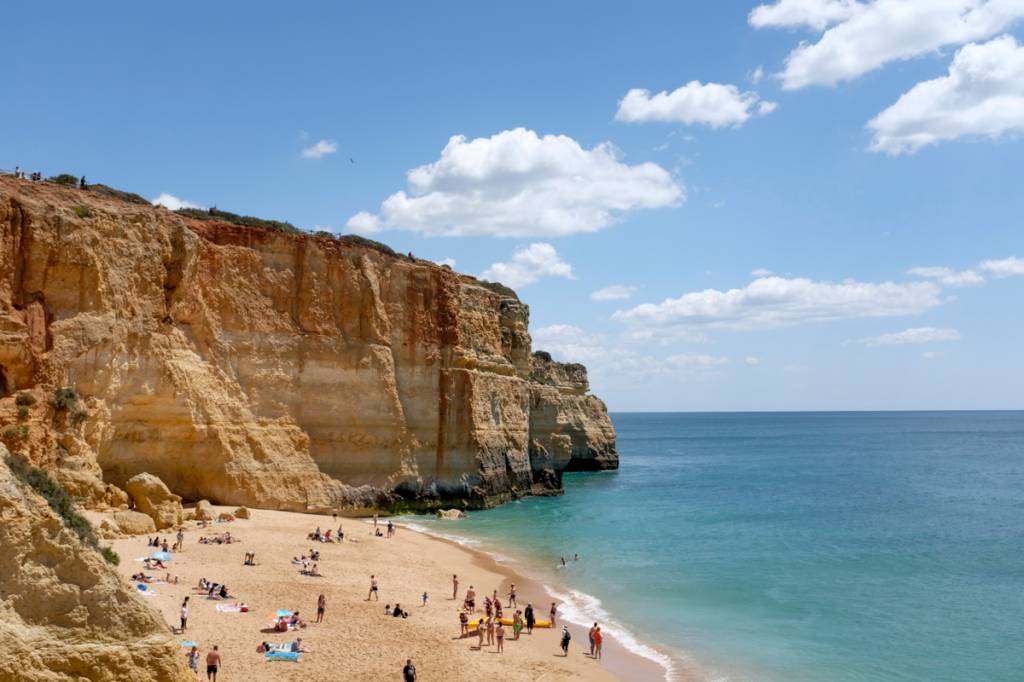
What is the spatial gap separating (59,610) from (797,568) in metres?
27.7

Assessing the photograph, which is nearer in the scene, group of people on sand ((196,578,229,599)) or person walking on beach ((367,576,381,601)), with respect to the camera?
group of people on sand ((196,578,229,599))

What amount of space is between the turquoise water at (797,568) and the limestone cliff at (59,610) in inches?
529

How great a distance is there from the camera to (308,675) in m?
15.1

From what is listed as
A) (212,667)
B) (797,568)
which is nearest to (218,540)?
(212,667)

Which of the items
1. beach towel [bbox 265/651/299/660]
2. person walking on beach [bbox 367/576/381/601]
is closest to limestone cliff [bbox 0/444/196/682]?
beach towel [bbox 265/651/299/660]

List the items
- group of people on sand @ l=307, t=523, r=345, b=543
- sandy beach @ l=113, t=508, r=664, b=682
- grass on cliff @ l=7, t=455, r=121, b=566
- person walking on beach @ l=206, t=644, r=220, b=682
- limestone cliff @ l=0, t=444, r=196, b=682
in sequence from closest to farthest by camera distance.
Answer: limestone cliff @ l=0, t=444, r=196, b=682, grass on cliff @ l=7, t=455, r=121, b=566, person walking on beach @ l=206, t=644, r=220, b=682, sandy beach @ l=113, t=508, r=664, b=682, group of people on sand @ l=307, t=523, r=345, b=543

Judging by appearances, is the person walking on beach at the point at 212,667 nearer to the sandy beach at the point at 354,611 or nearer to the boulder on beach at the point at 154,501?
the sandy beach at the point at 354,611

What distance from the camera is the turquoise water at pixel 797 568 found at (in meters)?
19.7

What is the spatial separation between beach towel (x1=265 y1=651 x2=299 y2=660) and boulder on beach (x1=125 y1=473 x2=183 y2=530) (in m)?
13.0

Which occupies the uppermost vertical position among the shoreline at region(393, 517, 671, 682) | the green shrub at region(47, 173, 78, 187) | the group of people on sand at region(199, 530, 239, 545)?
the green shrub at region(47, 173, 78, 187)

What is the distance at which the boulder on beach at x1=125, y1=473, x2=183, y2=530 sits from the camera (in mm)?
27031

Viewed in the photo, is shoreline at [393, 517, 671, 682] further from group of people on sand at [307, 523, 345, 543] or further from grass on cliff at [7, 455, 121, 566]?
grass on cliff at [7, 455, 121, 566]

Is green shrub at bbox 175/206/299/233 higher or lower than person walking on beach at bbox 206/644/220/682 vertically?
higher

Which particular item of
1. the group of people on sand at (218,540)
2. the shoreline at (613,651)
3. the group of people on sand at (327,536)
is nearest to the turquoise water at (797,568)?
the shoreline at (613,651)
